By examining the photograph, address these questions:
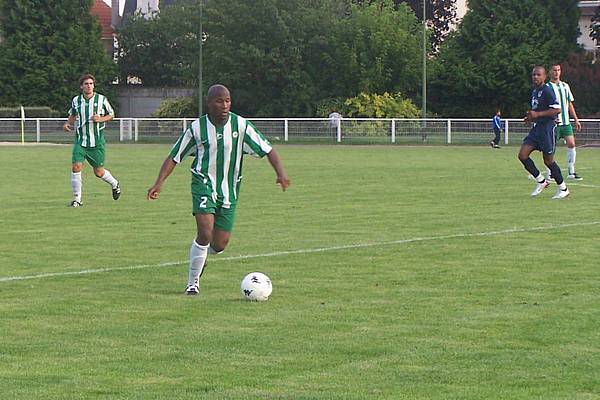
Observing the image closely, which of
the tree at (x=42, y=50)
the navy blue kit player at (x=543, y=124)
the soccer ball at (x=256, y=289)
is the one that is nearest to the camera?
the soccer ball at (x=256, y=289)

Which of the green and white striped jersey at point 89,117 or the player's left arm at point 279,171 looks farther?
the green and white striped jersey at point 89,117

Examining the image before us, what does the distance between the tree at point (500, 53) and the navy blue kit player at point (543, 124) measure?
4706cm

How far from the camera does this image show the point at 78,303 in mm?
10148

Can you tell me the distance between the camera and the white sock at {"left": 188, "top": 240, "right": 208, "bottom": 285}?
1063cm

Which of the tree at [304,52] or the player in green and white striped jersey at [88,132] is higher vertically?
the tree at [304,52]

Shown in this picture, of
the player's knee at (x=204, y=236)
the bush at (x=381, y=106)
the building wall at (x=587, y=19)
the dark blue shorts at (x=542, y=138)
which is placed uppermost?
the building wall at (x=587, y=19)

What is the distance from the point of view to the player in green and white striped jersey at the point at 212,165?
10625 millimetres

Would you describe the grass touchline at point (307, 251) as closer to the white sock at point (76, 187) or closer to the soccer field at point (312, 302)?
the soccer field at point (312, 302)

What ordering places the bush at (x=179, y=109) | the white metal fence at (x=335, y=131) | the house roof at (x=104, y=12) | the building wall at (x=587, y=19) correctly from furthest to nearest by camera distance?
the house roof at (x=104, y=12) → the building wall at (x=587, y=19) → the bush at (x=179, y=109) → the white metal fence at (x=335, y=131)

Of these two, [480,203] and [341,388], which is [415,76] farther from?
[341,388]

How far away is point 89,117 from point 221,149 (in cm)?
984

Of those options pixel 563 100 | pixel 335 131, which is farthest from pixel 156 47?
pixel 563 100

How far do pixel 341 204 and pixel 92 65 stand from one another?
57.0 meters

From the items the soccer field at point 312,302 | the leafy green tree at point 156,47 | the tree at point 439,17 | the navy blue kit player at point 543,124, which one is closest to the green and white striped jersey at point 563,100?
the navy blue kit player at point 543,124
